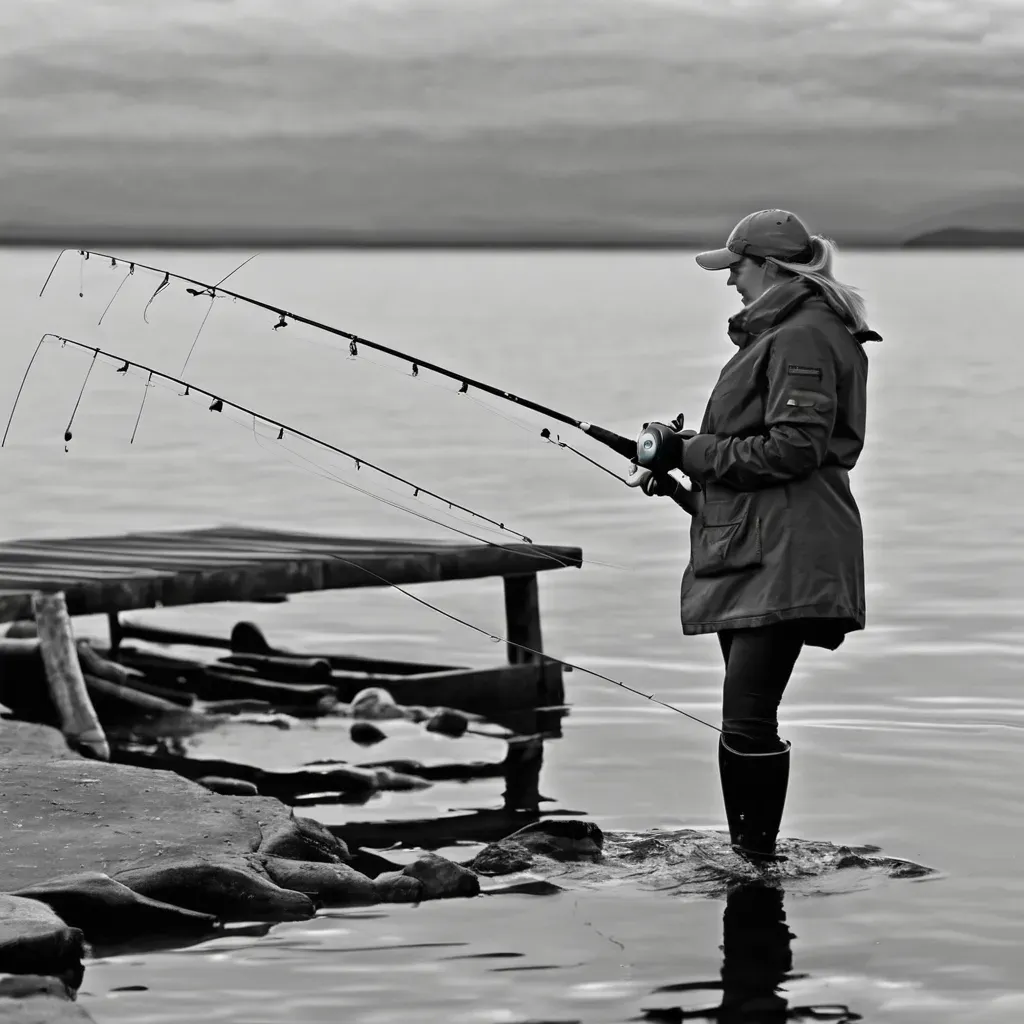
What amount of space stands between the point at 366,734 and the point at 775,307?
4061 millimetres

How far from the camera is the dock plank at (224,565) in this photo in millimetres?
8867

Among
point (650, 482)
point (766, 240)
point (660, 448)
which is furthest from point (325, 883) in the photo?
point (766, 240)

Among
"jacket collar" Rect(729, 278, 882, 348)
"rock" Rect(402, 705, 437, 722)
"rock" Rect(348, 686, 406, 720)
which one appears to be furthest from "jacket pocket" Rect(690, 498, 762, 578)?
"rock" Rect(348, 686, 406, 720)

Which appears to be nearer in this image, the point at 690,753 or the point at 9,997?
the point at 9,997

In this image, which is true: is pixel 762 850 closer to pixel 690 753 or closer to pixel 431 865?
pixel 431 865

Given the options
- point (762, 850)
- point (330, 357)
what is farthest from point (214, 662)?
point (330, 357)

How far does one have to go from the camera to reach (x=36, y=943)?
515 cm

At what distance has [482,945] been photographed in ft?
18.7

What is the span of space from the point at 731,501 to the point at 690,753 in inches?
119

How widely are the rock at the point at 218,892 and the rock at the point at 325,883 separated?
0.14 m

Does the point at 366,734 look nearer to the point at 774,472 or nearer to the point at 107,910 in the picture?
the point at 107,910

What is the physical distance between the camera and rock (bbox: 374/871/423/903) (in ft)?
20.1

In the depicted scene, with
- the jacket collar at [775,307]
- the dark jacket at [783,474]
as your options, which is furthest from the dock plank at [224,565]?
the jacket collar at [775,307]

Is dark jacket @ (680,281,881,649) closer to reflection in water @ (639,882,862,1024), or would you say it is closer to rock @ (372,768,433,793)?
reflection in water @ (639,882,862,1024)
